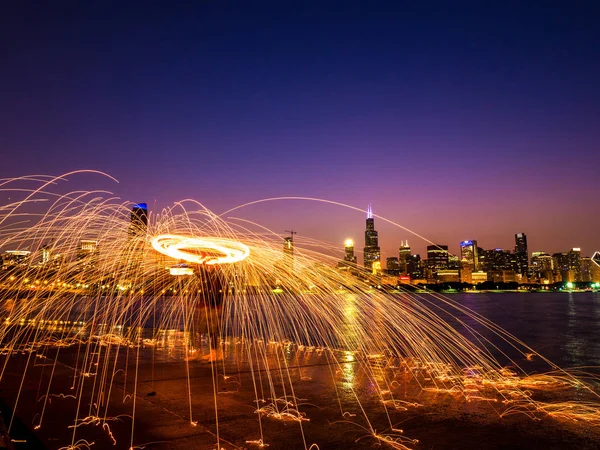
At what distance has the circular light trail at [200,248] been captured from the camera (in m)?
9.02

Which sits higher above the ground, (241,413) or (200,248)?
(200,248)

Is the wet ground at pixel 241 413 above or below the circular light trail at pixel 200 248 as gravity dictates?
below

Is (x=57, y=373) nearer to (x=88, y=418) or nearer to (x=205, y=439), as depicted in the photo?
(x=88, y=418)

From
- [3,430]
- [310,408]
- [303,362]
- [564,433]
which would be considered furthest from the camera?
[303,362]

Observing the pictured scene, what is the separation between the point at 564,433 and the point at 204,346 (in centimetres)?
1183

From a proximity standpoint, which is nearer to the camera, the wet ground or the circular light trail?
the wet ground

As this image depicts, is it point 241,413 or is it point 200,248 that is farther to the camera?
point 200,248

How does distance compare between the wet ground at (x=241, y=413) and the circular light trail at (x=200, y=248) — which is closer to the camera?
the wet ground at (x=241, y=413)

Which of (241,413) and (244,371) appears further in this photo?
(244,371)

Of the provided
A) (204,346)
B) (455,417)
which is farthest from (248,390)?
(204,346)

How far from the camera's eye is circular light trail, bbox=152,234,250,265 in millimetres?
9023

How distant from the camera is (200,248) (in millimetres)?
10148

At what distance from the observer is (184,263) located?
39.4 feet

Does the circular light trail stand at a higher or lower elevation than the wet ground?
higher
